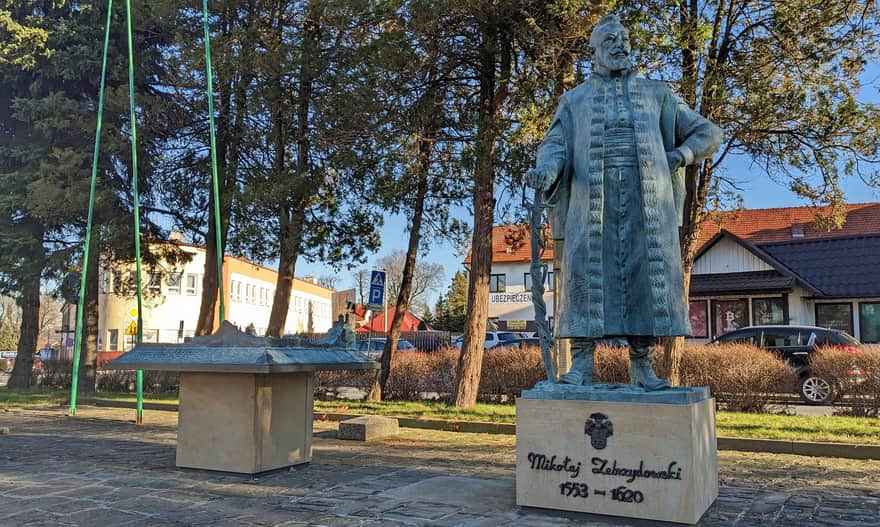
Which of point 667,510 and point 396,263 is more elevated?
point 396,263

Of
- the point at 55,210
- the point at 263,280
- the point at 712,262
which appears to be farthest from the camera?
the point at 263,280

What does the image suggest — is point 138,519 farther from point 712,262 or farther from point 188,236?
point 712,262

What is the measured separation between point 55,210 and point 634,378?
1727 cm

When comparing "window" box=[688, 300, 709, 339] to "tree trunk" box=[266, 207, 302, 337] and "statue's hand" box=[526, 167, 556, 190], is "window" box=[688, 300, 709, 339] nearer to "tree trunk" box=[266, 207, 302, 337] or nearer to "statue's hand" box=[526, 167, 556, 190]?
"tree trunk" box=[266, 207, 302, 337]

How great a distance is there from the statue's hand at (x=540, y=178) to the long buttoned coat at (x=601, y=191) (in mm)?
70

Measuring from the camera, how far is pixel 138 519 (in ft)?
17.0

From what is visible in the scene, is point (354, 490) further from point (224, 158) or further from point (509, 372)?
point (224, 158)

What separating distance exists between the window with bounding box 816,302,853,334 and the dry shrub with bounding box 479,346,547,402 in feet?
54.9

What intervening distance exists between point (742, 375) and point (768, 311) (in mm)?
16310

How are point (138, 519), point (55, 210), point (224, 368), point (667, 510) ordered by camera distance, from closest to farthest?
point (667, 510)
point (138, 519)
point (224, 368)
point (55, 210)

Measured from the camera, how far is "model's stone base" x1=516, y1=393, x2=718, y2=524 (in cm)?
483

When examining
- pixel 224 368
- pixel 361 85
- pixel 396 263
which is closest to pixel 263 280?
pixel 396 263

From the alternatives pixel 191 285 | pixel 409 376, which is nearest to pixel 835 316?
pixel 409 376

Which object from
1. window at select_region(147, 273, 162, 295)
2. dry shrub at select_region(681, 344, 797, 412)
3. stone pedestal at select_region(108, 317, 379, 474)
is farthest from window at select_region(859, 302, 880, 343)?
stone pedestal at select_region(108, 317, 379, 474)
